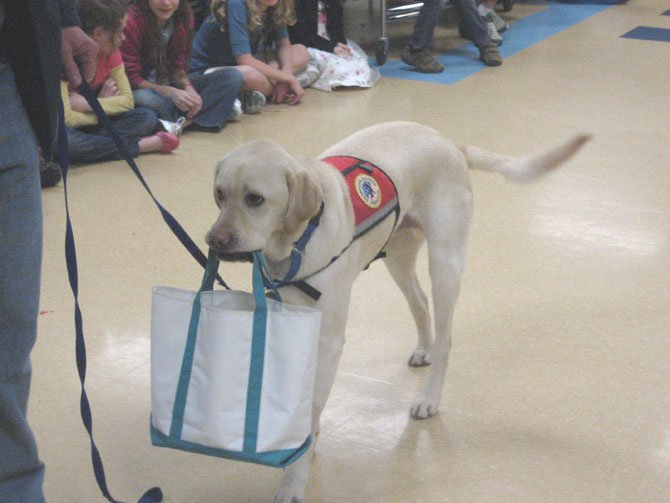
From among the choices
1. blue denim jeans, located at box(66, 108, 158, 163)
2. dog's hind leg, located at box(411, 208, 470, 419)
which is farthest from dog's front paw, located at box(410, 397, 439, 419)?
blue denim jeans, located at box(66, 108, 158, 163)

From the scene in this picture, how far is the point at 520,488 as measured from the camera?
81.6 inches

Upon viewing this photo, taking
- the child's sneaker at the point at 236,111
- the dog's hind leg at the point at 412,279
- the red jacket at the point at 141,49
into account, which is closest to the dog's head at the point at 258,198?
the dog's hind leg at the point at 412,279

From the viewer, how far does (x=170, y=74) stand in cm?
475

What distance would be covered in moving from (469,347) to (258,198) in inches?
46.0

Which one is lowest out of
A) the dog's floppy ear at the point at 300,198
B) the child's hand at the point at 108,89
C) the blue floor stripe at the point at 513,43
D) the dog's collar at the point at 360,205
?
the blue floor stripe at the point at 513,43

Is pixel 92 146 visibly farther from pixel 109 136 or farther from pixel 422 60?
pixel 422 60

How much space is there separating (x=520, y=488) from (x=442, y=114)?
335cm

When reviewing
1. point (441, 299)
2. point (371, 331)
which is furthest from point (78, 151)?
point (441, 299)

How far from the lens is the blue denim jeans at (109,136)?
4.14m

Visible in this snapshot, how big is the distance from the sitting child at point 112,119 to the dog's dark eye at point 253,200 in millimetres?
2466

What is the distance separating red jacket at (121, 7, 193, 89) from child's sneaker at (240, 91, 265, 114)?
443 mm

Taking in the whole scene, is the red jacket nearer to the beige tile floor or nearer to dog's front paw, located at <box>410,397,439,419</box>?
the beige tile floor

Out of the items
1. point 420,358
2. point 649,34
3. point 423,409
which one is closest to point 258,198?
point 423,409

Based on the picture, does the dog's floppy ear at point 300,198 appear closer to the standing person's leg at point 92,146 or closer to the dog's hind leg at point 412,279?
the dog's hind leg at point 412,279
